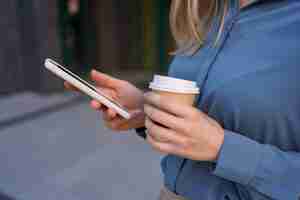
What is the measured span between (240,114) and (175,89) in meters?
Answer: 0.19

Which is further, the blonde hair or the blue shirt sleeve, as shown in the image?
the blonde hair

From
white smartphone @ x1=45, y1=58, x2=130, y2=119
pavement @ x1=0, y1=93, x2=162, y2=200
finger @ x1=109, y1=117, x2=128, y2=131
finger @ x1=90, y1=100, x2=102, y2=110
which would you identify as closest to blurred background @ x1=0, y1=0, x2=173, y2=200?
pavement @ x1=0, y1=93, x2=162, y2=200

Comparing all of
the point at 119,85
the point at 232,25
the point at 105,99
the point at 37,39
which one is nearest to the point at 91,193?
the point at 119,85

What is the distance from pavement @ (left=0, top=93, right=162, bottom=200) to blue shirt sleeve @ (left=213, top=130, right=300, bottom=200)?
84.7 inches

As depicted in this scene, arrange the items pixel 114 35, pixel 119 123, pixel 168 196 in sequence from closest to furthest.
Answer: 1. pixel 168 196
2. pixel 119 123
3. pixel 114 35

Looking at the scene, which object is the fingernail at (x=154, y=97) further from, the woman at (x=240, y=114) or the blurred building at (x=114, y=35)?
the blurred building at (x=114, y=35)

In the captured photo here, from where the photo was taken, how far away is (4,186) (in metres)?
2.96

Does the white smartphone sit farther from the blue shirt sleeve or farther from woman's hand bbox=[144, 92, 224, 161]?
the blue shirt sleeve

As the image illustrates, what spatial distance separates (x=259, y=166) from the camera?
81cm

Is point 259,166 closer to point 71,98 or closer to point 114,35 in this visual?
point 71,98

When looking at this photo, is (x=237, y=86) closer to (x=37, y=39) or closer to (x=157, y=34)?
(x=37, y=39)

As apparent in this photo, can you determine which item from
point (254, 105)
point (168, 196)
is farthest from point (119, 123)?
point (254, 105)

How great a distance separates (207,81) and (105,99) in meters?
0.28

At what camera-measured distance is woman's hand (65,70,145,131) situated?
1.21m
